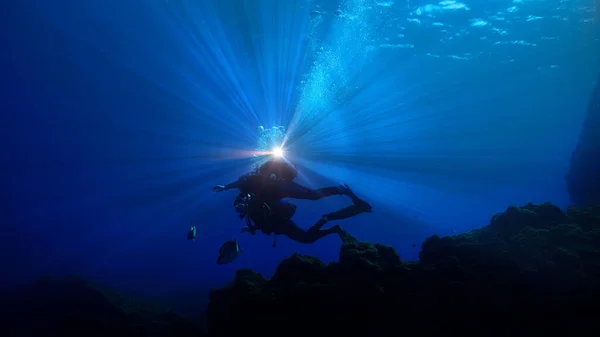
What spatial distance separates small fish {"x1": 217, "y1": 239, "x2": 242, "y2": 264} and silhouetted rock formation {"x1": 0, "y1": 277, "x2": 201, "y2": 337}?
6304 mm

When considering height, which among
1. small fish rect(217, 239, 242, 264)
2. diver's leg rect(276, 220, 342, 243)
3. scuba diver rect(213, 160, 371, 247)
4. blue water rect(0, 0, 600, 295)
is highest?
blue water rect(0, 0, 600, 295)

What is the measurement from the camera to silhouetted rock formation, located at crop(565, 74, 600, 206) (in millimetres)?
17109

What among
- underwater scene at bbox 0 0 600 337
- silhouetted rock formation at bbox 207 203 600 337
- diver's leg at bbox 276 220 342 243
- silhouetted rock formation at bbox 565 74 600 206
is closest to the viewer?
silhouetted rock formation at bbox 207 203 600 337

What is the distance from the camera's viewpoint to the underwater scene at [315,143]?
515cm

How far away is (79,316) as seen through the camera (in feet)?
44.0

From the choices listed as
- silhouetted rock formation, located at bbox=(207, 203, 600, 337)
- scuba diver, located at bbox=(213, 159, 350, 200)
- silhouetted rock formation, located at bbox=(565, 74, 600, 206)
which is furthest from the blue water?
silhouetted rock formation, located at bbox=(207, 203, 600, 337)

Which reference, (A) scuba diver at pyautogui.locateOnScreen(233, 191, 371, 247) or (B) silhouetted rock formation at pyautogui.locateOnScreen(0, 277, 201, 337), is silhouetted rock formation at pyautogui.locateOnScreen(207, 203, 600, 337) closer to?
(A) scuba diver at pyautogui.locateOnScreen(233, 191, 371, 247)

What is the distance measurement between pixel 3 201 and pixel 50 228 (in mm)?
17603

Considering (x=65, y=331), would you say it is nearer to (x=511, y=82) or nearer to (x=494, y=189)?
(x=511, y=82)

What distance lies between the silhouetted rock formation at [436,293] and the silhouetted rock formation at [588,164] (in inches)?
626

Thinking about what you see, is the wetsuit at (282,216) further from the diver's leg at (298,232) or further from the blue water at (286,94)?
the blue water at (286,94)

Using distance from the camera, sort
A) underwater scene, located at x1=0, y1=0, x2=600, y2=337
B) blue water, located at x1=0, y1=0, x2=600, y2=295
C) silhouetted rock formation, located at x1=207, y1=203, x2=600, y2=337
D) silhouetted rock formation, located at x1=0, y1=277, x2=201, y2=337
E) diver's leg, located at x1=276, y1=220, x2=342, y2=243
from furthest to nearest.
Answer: blue water, located at x1=0, y1=0, x2=600, y2=295, silhouetted rock formation, located at x1=0, y1=277, x2=201, y2=337, diver's leg, located at x1=276, y1=220, x2=342, y2=243, underwater scene, located at x1=0, y1=0, x2=600, y2=337, silhouetted rock formation, located at x1=207, y1=203, x2=600, y2=337

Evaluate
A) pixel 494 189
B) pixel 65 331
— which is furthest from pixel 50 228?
pixel 494 189

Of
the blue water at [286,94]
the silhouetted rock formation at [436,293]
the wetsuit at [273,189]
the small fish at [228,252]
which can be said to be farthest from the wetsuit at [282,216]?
the blue water at [286,94]
